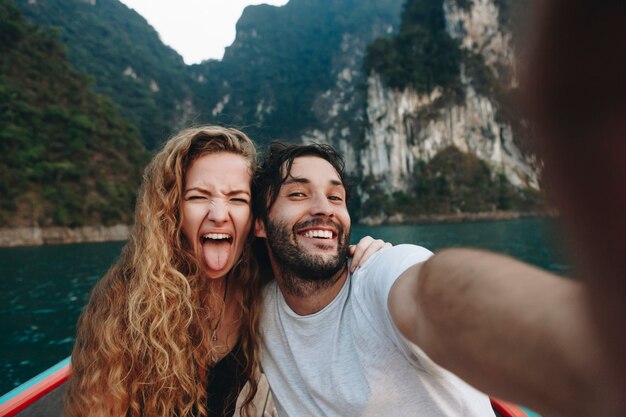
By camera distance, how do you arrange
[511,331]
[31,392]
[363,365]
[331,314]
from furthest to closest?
[31,392] < [331,314] < [363,365] < [511,331]

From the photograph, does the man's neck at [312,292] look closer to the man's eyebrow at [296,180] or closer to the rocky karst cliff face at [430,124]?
the man's eyebrow at [296,180]

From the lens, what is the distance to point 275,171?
2.06 meters

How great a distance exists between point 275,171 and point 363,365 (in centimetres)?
111

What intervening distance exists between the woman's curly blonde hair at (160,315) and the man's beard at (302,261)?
0.31 meters

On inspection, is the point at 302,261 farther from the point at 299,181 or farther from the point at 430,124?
the point at 430,124

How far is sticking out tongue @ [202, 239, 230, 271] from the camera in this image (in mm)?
1940

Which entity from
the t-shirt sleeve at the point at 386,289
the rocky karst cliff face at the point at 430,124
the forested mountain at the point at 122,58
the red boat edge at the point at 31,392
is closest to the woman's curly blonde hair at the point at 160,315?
Result: the t-shirt sleeve at the point at 386,289

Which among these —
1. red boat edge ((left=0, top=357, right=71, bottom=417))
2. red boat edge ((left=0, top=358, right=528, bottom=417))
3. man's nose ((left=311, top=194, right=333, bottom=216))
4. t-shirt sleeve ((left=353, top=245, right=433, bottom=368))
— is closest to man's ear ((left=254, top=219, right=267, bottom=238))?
man's nose ((left=311, top=194, right=333, bottom=216))

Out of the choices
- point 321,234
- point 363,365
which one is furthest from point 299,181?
point 363,365

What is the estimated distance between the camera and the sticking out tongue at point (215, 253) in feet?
6.37

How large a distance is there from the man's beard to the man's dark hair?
17cm

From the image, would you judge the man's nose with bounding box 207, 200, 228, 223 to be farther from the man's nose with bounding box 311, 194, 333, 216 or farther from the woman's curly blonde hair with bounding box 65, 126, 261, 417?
the man's nose with bounding box 311, 194, 333, 216

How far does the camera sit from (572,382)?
0.41m

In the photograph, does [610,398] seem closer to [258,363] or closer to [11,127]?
[258,363]
